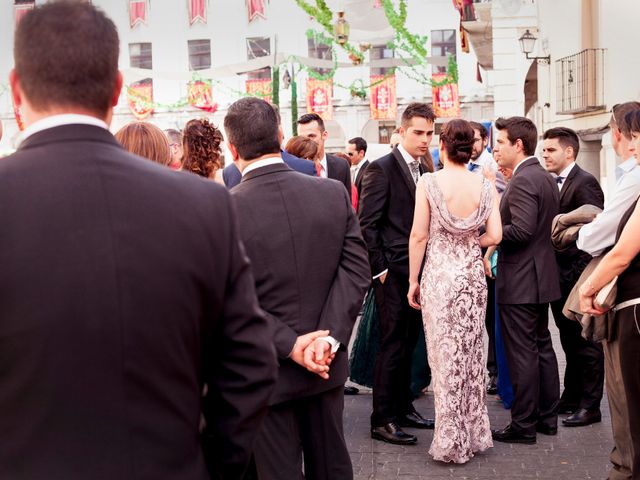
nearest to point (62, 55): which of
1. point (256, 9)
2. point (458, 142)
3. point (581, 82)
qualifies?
point (458, 142)

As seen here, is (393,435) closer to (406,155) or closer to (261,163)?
(406,155)

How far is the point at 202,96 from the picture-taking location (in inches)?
1903

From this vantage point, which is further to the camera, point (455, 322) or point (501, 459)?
point (501, 459)

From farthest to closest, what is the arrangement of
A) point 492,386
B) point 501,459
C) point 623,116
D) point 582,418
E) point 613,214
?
point 492,386, point 582,418, point 501,459, point 623,116, point 613,214

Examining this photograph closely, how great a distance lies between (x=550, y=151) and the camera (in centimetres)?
746

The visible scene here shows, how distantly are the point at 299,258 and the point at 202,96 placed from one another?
45272mm

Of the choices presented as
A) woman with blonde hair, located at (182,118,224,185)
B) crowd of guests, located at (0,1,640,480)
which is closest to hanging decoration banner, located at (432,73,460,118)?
crowd of guests, located at (0,1,640,480)

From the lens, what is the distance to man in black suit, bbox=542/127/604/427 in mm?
7062

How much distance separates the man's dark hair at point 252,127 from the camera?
397cm

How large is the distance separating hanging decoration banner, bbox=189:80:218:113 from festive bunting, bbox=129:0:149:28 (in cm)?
854

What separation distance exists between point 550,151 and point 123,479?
594 cm

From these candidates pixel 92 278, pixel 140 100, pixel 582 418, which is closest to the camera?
pixel 92 278

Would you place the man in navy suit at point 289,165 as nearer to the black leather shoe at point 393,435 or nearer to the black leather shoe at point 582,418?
the black leather shoe at point 393,435

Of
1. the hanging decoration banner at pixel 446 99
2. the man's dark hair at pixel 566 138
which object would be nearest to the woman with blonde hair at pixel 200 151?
the man's dark hair at pixel 566 138
